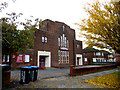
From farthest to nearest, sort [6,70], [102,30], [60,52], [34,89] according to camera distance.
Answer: [60,52] → [102,30] → [6,70] → [34,89]

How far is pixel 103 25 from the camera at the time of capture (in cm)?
846

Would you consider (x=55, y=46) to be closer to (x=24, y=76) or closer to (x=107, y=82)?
(x=107, y=82)

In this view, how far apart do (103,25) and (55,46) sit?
18739mm

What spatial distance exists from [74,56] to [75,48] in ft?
7.88

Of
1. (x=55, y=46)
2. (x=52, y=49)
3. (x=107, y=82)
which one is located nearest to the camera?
(x=107, y=82)

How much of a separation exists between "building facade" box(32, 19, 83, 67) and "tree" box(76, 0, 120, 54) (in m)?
13.4

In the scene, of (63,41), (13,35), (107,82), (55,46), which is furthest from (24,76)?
(63,41)

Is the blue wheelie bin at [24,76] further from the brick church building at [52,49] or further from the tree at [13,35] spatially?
the brick church building at [52,49]

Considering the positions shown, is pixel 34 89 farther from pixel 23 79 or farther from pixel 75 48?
pixel 75 48

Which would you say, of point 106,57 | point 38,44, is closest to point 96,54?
point 106,57

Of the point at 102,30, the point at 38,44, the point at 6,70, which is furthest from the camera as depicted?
the point at 38,44

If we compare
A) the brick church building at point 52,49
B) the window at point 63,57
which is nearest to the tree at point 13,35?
the brick church building at point 52,49

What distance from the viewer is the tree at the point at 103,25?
8.09 metres

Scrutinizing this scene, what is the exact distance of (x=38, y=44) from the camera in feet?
73.6
